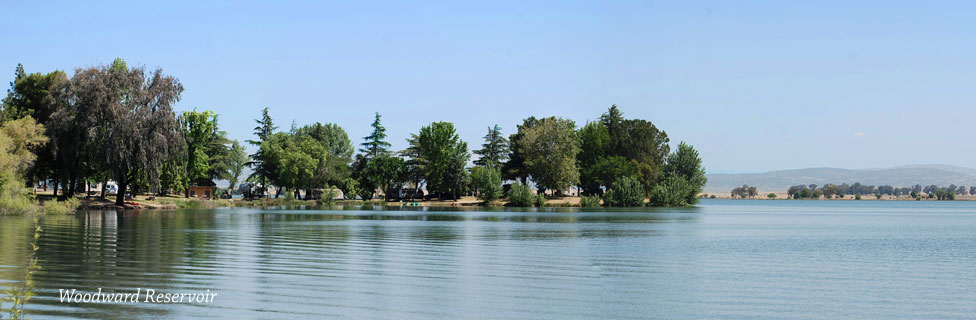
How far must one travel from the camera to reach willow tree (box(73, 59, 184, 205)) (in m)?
66.1

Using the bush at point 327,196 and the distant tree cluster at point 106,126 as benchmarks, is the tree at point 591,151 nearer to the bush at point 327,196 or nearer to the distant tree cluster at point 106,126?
the bush at point 327,196

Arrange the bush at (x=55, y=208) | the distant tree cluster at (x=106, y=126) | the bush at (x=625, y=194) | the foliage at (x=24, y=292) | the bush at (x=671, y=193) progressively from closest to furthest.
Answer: the foliage at (x=24, y=292), the bush at (x=55, y=208), the distant tree cluster at (x=106, y=126), the bush at (x=625, y=194), the bush at (x=671, y=193)

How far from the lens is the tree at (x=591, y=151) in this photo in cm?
11950

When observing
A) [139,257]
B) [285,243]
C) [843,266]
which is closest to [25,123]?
[285,243]

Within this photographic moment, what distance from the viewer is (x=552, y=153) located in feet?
361

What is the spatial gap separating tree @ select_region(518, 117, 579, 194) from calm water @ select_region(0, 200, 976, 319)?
72.4 m

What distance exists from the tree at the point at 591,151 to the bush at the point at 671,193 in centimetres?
1040

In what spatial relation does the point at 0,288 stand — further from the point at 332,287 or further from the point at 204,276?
the point at 332,287

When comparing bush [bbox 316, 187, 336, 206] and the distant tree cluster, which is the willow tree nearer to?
the distant tree cluster

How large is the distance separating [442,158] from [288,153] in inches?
887

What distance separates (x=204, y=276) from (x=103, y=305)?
491 cm

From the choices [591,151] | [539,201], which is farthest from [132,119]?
[591,151]

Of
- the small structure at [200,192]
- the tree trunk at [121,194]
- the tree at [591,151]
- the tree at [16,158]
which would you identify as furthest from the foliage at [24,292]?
the tree at [591,151]

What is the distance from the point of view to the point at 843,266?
25.4 metres
